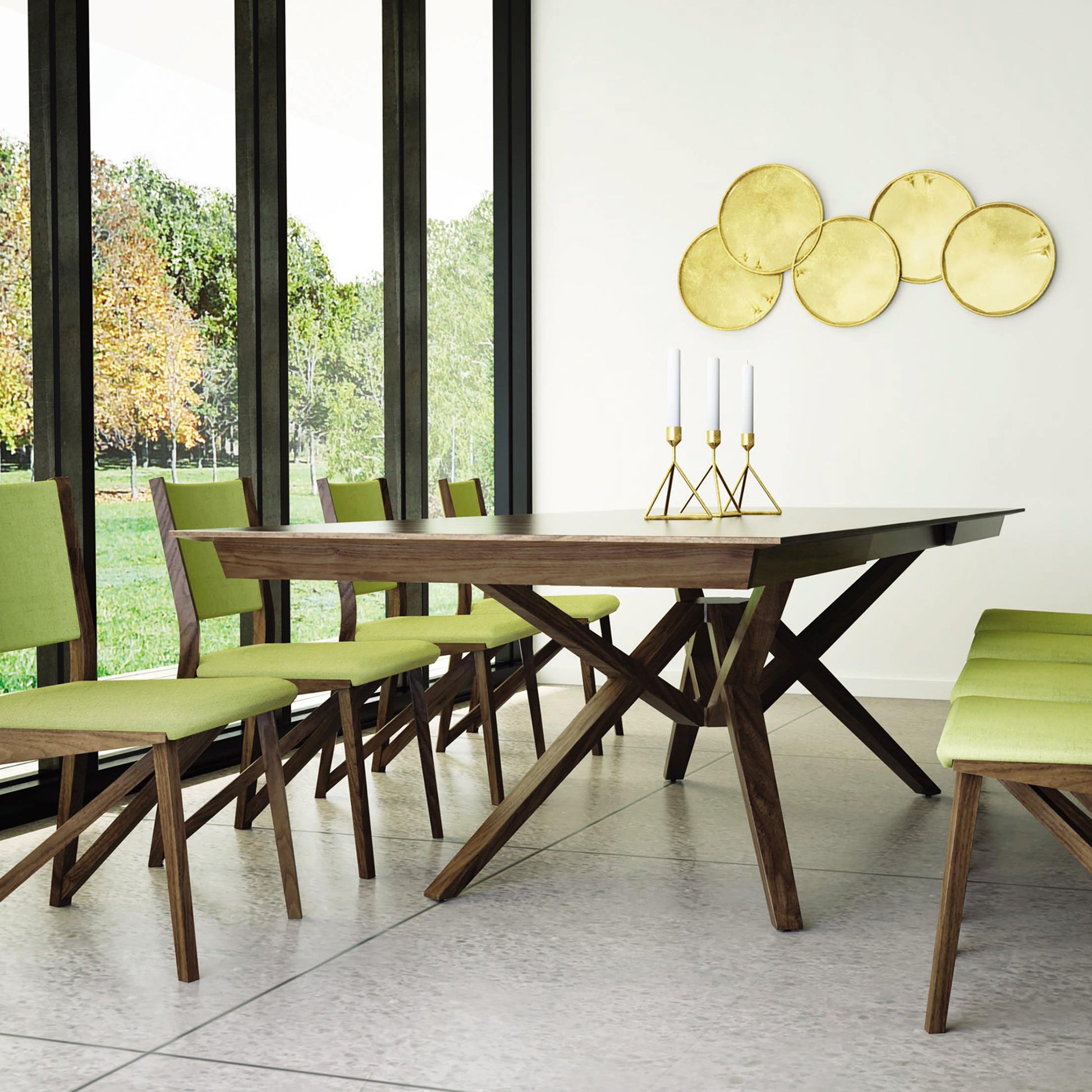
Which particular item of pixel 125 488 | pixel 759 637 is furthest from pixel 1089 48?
pixel 125 488

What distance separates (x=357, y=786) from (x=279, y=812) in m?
0.28

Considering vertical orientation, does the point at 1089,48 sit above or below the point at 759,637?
above

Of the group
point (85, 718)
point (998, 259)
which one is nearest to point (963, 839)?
point (85, 718)

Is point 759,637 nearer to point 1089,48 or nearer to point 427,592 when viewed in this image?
point 427,592

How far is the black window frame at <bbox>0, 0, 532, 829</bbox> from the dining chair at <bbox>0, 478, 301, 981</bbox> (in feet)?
1.33

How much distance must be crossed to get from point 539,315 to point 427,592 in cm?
137

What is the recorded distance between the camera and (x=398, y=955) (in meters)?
2.31

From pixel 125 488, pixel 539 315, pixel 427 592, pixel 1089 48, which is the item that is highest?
pixel 1089 48

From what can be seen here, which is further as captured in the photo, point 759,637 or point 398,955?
point 759,637

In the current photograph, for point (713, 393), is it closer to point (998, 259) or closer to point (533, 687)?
point (533, 687)

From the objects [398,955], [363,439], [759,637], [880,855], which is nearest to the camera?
[398,955]

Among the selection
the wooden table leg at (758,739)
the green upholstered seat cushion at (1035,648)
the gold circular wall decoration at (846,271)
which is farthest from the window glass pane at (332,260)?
the green upholstered seat cushion at (1035,648)

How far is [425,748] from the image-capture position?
10.5ft

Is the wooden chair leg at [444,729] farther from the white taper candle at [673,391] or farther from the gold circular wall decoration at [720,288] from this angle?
the gold circular wall decoration at [720,288]
